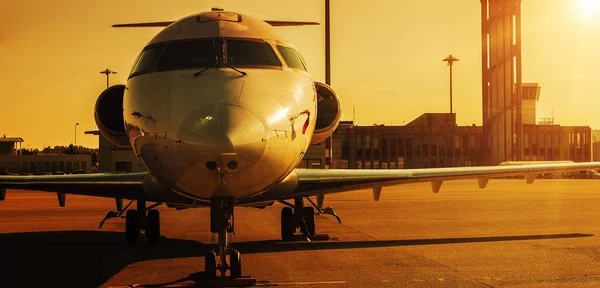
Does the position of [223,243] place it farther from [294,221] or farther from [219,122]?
[294,221]

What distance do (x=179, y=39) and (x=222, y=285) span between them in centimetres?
325

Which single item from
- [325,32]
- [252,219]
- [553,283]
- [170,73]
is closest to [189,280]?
[170,73]

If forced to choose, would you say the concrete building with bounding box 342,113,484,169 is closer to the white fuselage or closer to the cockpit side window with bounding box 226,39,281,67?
the cockpit side window with bounding box 226,39,281,67

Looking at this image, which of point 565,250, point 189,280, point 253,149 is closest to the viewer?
point 253,149

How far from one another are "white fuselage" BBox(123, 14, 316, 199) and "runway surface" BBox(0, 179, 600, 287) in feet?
5.11

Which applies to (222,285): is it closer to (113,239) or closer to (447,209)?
(113,239)

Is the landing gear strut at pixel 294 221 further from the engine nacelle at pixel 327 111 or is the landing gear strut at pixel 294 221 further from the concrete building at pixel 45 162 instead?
the concrete building at pixel 45 162

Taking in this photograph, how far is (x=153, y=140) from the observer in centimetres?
959

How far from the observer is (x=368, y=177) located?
14234 millimetres

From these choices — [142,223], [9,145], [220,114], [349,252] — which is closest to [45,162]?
[9,145]

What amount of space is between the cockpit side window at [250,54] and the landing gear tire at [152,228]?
5623 millimetres

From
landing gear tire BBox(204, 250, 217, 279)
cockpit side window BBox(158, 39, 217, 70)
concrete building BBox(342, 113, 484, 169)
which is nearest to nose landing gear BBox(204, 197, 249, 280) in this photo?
landing gear tire BBox(204, 250, 217, 279)

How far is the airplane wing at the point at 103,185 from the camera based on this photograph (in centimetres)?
1309

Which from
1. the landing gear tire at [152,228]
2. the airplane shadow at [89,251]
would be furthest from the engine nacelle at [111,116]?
the landing gear tire at [152,228]
